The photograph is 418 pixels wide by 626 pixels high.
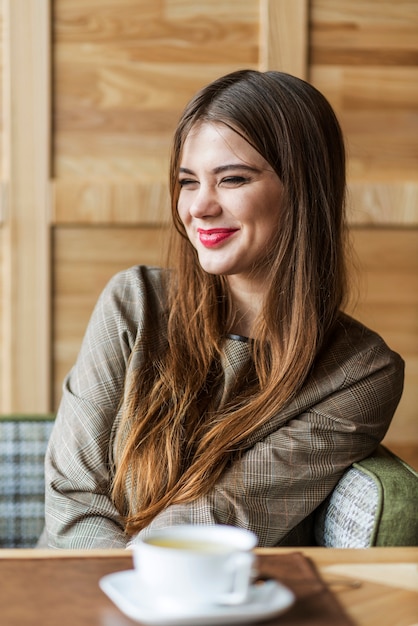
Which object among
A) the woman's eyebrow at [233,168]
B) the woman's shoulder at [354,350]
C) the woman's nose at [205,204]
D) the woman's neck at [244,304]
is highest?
the woman's eyebrow at [233,168]

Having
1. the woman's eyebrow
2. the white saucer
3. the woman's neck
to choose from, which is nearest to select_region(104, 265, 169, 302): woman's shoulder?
the woman's neck

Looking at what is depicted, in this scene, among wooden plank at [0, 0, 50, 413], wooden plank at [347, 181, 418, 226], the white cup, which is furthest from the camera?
wooden plank at [347, 181, 418, 226]

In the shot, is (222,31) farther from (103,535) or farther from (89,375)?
(103,535)

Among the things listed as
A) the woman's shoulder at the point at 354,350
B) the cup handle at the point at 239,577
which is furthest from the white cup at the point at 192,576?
the woman's shoulder at the point at 354,350

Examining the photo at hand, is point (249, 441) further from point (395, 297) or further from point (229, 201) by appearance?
point (395, 297)

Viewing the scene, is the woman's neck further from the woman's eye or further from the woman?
the woman's eye

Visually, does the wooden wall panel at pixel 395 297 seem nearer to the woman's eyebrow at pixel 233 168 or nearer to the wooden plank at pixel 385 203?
the wooden plank at pixel 385 203

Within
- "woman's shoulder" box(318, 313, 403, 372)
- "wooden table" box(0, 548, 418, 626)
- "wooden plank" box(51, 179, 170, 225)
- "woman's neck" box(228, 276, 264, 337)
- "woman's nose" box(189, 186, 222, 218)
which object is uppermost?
"woman's nose" box(189, 186, 222, 218)

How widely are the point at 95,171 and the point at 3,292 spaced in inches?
14.4

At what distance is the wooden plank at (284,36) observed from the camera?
7.59 ft

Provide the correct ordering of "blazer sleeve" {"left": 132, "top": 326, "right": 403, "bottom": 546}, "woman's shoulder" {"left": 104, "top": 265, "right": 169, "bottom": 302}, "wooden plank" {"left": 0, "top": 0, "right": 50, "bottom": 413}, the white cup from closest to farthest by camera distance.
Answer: the white cup < "blazer sleeve" {"left": 132, "top": 326, "right": 403, "bottom": 546} < "woman's shoulder" {"left": 104, "top": 265, "right": 169, "bottom": 302} < "wooden plank" {"left": 0, "top": 0, "right": 50, "bottom": 413}

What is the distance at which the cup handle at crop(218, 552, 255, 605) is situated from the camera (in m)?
0.77

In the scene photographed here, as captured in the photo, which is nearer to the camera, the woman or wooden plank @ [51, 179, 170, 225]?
the woman

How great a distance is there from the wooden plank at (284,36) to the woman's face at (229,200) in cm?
87
